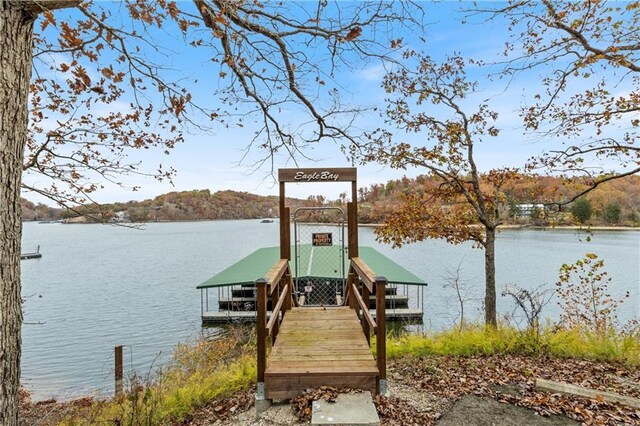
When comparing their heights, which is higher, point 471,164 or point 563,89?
point 563,89

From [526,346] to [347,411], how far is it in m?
2.91

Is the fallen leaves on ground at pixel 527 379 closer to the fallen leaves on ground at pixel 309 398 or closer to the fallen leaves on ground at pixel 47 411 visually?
the fallen leaves on ground at pixel 309 398

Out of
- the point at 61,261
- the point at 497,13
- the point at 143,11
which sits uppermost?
the point at 497,13

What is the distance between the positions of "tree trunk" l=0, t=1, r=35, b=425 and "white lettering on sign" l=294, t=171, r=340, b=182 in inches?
139

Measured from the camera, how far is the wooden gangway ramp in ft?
10.7

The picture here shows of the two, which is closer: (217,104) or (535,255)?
(217,104)

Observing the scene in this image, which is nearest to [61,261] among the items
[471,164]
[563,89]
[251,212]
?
[251,212]

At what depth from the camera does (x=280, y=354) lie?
375 cm

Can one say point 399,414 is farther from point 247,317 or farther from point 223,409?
point 247,317

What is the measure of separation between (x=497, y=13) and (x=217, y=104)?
4.26 meters

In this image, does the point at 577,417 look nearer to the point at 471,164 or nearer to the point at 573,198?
the point at 573,198

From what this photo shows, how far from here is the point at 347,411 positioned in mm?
2930

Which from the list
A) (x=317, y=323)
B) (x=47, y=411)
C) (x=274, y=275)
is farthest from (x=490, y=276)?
(x=47, y=411)

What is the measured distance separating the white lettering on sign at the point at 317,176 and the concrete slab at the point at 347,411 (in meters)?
3.12
